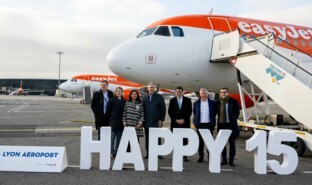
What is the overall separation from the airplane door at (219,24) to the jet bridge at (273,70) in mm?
739

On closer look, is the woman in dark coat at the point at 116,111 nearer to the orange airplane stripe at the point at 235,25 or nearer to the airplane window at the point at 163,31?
the airplane window at the point at 163,31

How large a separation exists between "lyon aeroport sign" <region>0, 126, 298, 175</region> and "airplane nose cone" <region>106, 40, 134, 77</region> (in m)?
4.23

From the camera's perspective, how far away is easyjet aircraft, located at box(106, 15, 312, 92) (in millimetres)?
10414

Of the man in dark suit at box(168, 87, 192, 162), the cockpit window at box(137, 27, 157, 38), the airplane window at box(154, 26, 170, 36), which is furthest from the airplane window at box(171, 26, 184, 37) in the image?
the man in dark suit at box(168, 87, 192, 162)

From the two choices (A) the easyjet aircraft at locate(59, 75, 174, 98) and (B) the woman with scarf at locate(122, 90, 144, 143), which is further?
(A) the easyjet aircraft at locate(59, 75, 174, 98)

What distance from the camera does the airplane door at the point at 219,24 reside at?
37.2 feet

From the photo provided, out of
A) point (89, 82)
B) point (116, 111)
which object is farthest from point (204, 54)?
point (89, 82)

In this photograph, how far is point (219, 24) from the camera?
452 inches

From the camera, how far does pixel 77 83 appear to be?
39.2 metres

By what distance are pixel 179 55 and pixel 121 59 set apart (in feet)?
5.83

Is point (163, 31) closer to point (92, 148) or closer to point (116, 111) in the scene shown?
point (116, 111)

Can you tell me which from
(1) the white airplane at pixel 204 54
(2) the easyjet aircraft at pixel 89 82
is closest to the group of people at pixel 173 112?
(1) the white airplane at pixel 204 54

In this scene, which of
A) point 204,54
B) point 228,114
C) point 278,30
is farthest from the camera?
point 278,30

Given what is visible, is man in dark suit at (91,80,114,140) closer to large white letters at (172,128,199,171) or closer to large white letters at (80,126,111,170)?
large white letters at (80,126,111,170)
